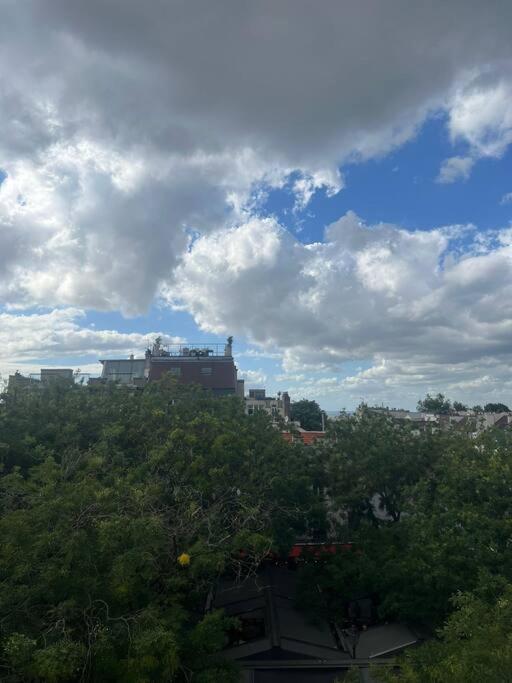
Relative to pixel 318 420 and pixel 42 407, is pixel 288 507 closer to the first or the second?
pixel 42 407

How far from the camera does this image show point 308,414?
63.7m

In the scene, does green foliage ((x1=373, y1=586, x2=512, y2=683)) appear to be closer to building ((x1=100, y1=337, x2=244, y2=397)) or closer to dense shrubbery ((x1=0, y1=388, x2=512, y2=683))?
dense shrubbery ((x1=0, y1=388, x2=512, y2=683))

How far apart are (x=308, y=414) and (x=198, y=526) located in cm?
5310

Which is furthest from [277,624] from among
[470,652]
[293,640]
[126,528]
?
[470,652]

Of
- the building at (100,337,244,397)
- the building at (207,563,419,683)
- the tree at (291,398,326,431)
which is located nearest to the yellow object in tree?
the building at (207,563,419,683)

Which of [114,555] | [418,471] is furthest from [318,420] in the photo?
[114,555]

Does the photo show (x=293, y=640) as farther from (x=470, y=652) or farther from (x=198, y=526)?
(x=470, y=652)

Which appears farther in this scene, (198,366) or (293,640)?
(198,366)

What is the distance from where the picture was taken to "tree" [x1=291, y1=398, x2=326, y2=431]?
6145cm

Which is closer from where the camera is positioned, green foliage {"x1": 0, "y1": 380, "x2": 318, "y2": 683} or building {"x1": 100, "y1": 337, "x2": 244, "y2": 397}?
green foliage {"x1": 0, "y1": 380, "x2": 318, "y2": 683}

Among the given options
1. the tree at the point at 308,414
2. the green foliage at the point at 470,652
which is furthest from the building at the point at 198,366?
the green foliage at the point at 470,652

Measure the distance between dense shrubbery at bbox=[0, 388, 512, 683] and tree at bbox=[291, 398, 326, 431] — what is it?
131 ft

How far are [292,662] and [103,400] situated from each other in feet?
36.8

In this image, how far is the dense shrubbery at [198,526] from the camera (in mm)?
8258
